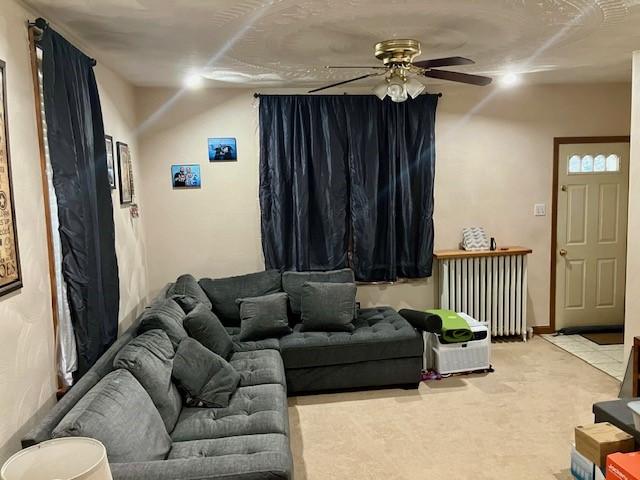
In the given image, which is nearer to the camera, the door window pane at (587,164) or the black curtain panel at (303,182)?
the black curtain panel at (303,182)

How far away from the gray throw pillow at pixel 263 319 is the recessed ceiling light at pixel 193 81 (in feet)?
6.10

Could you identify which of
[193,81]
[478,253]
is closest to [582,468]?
[478,253]

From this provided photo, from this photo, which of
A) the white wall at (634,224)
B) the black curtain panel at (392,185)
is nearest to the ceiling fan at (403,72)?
the white wall at (634,224)

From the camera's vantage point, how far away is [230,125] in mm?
4801

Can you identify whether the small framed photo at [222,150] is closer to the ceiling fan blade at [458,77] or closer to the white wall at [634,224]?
the ceiling fan blade at [458,77]

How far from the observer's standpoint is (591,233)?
5.30m

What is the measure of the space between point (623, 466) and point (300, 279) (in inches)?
110

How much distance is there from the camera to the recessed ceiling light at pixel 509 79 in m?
4.49

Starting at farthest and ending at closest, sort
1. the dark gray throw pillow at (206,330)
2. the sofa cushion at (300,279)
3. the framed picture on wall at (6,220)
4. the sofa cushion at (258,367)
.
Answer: the sofa cushion at (300,279) < the dark gray throw pillow at (206,330) < the sofa cushion at (258,367) < the framed picture on wall at (6,220)

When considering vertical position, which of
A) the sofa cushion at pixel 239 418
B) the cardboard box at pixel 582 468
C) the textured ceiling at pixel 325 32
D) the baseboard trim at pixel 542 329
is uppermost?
the textured ceiling at pixel 325 32

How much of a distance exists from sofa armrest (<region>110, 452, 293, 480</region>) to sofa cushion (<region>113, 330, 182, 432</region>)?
597 millimetres

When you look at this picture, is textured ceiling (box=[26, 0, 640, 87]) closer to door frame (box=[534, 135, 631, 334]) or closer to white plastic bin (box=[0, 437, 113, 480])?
door frame (box=[534, 135, 631, 334])

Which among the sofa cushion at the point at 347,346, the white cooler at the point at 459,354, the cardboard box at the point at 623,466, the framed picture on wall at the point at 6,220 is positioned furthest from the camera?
the white cooler at the point at 459,354

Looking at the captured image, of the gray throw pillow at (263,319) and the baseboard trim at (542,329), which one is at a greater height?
the gray throw pillow at (263,319)
